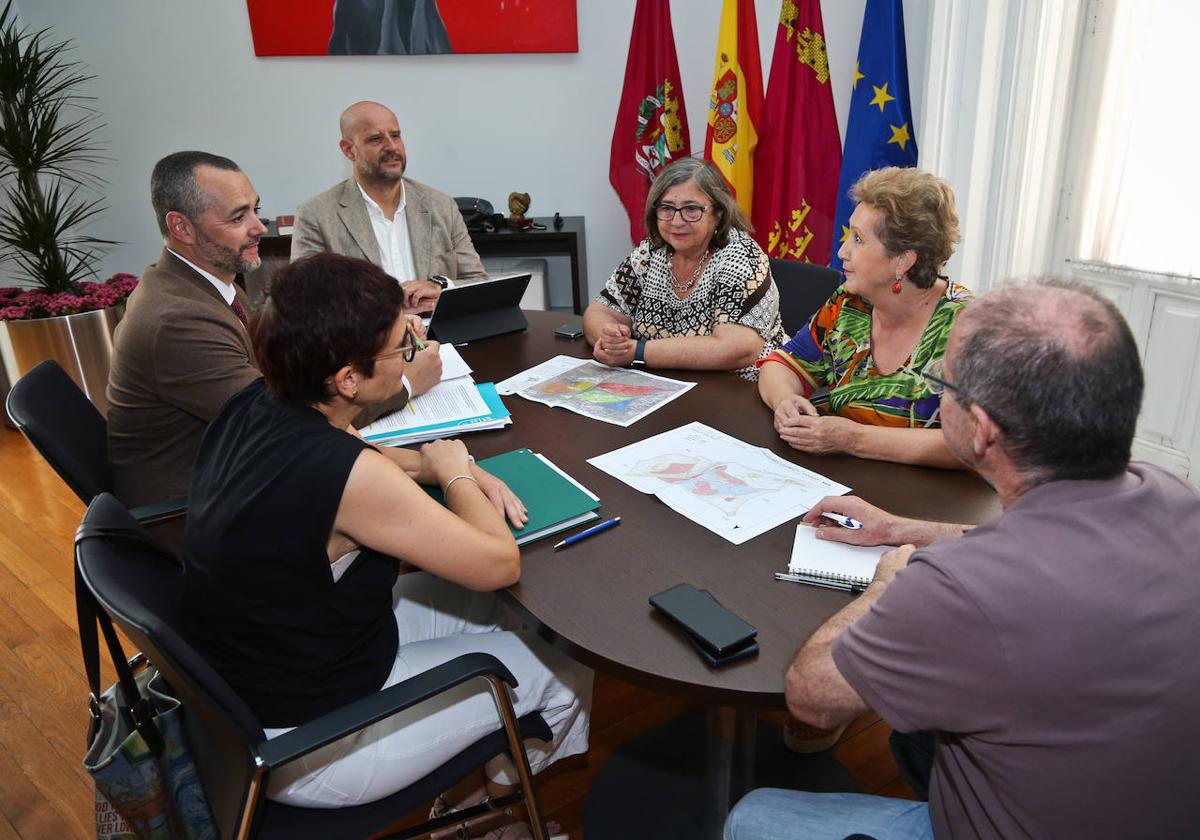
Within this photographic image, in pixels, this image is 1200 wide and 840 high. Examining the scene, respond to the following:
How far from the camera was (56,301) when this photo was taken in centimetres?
379

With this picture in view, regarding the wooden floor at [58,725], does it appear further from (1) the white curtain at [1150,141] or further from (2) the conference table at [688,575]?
(1) the white curtain at [1150,141]

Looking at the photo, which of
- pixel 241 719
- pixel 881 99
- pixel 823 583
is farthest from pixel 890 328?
pixel 881 99

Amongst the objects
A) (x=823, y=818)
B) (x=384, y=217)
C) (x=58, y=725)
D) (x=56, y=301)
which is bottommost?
(x=58, y=725)

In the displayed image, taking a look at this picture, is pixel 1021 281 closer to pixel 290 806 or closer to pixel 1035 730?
pixel 1035 730

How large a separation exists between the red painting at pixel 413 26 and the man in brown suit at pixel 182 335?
2379 mm

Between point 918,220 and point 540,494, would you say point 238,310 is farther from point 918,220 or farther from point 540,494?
point 918,220

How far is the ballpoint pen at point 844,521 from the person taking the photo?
128 centimetres

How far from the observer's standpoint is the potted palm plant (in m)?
3.76

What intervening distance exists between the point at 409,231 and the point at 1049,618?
2.87 m

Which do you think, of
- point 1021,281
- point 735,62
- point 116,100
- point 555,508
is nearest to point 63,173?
point 116,100

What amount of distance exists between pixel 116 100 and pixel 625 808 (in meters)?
4.55

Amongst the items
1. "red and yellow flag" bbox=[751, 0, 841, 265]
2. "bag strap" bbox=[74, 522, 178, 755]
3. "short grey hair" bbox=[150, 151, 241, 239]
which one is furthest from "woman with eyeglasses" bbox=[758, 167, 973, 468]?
"red and yellow flag" bbox=[751, 0, 841, 265]

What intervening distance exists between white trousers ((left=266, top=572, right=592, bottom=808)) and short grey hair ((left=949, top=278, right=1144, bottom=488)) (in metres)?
0.89

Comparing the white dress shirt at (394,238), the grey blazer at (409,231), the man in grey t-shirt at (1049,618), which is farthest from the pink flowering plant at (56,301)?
the man in grey t-shirt at (1049,618)
